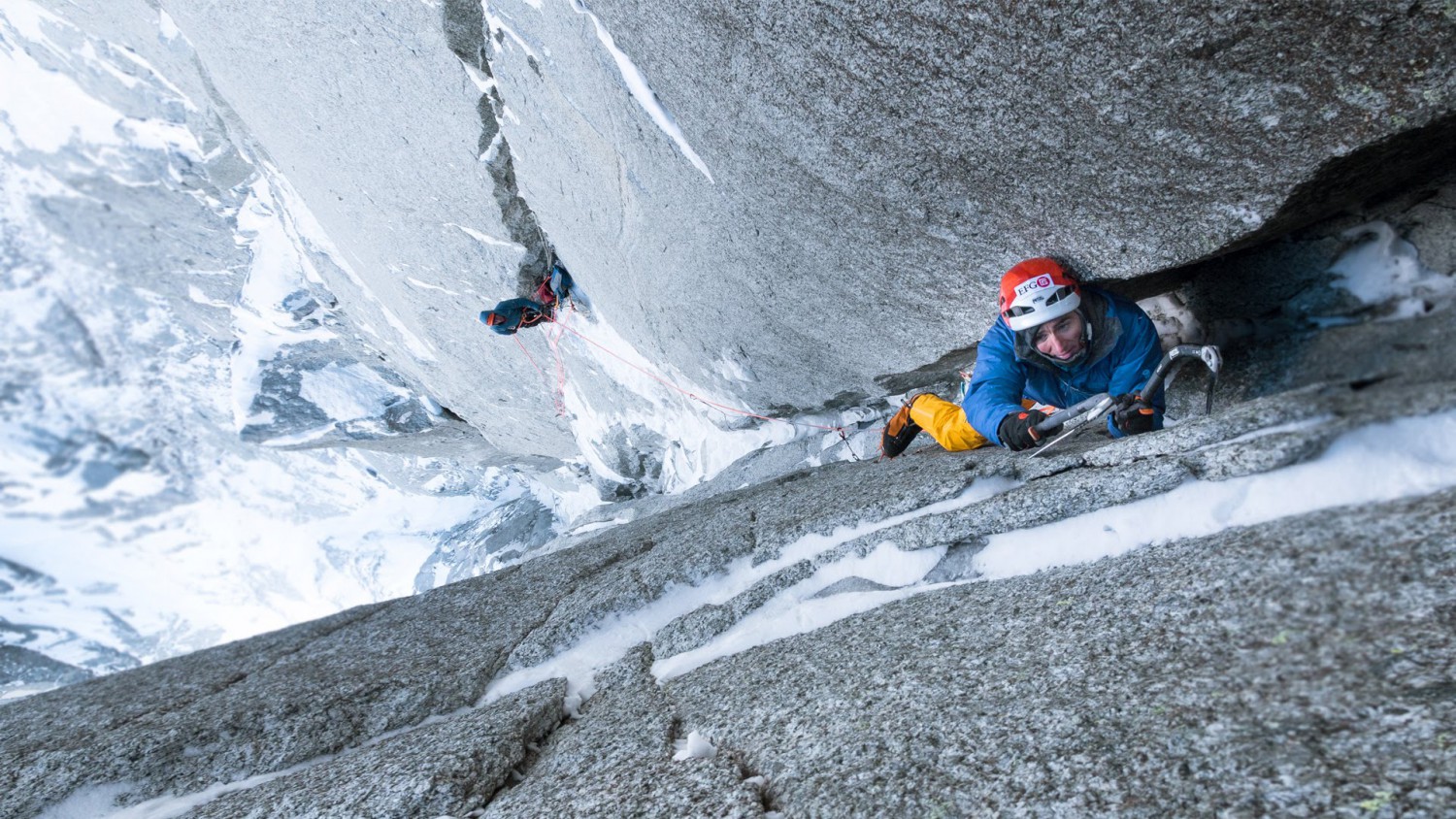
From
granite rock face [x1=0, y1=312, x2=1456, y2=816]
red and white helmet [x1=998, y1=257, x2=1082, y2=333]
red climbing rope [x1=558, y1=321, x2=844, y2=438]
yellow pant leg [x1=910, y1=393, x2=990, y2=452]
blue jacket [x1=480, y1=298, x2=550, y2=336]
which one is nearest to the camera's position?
granite rock face [x1=0, y1=312, x2=1456, y2=816]

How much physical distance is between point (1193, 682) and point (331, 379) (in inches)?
764

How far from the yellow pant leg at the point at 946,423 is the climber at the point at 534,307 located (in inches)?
247

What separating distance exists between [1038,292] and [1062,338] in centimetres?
35

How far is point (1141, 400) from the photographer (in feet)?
12.6

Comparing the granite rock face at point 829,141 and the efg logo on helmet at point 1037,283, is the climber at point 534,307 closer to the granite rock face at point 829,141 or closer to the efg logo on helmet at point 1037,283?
the granite rock face at point 829,141

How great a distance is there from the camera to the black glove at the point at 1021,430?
13.7ft

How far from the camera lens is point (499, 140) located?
885cm

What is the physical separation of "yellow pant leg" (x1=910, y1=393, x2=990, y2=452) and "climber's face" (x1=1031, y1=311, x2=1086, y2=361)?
0.96 metres

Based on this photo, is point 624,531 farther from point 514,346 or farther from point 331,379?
point 331,379

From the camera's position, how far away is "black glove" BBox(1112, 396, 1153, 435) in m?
3.80

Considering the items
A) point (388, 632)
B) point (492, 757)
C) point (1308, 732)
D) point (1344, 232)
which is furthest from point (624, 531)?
point (1308, 732)

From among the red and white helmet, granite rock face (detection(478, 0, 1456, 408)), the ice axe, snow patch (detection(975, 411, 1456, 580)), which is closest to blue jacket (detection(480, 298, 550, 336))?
granite rock face (detection(478, 0, 1456, 408))

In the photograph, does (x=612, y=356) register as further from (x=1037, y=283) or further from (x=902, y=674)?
(x=902, y=674)

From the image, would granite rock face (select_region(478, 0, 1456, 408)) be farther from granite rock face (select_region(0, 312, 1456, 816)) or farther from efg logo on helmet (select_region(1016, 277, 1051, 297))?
granite rock face (select_region(0, 312, 1456, 816))
